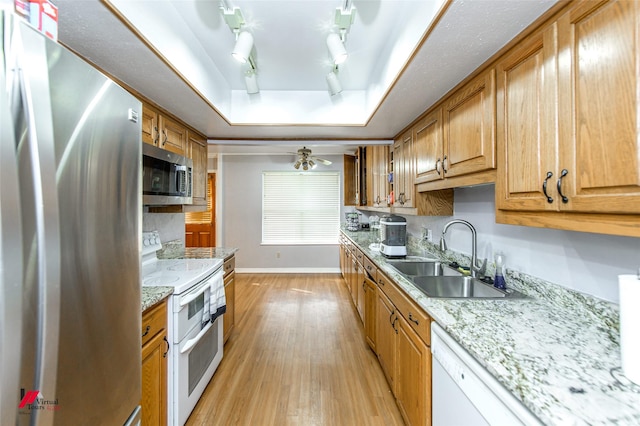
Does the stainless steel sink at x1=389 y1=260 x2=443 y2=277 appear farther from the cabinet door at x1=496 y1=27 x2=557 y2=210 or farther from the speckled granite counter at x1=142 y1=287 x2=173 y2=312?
the speckled granite counter at x1=142 y1=287 x2=173 y2=312

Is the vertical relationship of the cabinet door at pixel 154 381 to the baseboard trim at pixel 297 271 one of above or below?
above

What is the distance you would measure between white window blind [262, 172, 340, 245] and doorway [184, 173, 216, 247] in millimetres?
1033

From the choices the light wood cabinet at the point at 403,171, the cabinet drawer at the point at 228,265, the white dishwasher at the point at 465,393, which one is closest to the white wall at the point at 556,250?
the light wood cabinet at the point at 403,171

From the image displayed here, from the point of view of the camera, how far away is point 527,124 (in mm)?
1078

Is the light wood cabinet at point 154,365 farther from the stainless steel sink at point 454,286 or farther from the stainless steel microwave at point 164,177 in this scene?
the stainless steel sink at point 454,286

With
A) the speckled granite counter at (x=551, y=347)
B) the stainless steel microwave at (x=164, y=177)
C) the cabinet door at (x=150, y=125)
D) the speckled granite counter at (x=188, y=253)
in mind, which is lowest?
the speckled granite counter at (x=551, y=347)

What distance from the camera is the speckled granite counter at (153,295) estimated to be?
124cm

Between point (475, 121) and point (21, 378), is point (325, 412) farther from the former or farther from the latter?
point (475, 121)

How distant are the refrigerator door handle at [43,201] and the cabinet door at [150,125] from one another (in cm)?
140

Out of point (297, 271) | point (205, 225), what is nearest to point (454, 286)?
point (297, 271)

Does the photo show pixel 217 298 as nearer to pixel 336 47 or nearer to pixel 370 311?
pixel 370 311

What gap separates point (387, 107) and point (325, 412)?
2267mm

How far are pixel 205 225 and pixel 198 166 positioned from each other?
115 inches

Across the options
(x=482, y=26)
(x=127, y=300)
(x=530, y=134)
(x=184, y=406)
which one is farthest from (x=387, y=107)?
(x=184, y=406)
